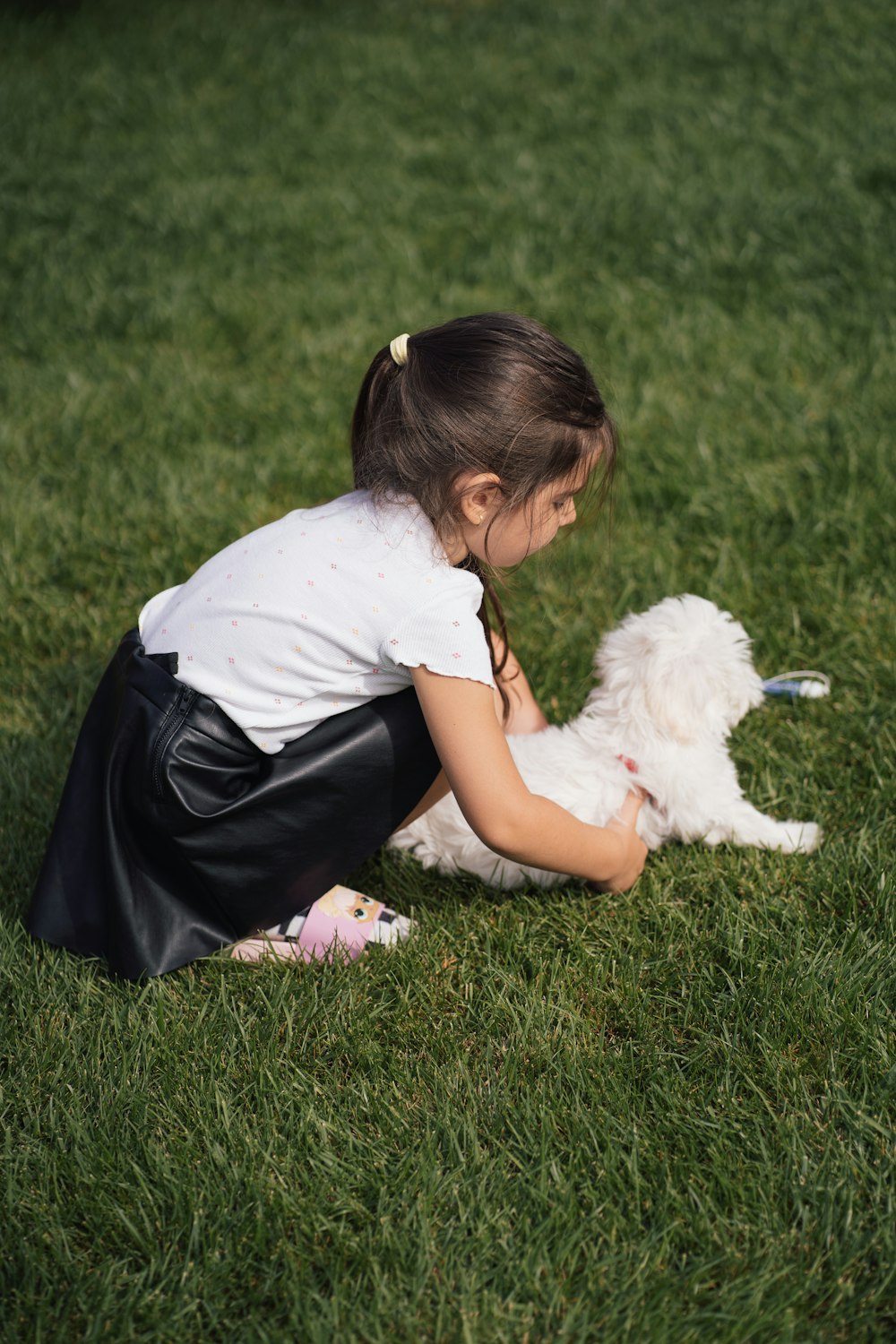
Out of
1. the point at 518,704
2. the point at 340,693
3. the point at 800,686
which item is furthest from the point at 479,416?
the point at 800,686

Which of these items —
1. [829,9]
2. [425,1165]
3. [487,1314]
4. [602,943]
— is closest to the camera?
[487,1314]

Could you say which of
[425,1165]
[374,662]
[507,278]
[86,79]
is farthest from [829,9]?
[425,1165]

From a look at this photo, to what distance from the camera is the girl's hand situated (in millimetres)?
2336

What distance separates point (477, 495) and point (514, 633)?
116 cm

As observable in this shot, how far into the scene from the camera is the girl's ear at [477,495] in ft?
6.70

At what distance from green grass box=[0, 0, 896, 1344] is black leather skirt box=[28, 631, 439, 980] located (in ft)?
0.37

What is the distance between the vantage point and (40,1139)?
1944 mm

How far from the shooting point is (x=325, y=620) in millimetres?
2074

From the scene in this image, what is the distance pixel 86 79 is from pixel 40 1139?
726cm

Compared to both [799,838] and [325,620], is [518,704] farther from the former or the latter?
[325,620]

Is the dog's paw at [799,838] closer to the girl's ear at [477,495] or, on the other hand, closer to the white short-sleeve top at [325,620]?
the white short-sleeve top at [325,620]

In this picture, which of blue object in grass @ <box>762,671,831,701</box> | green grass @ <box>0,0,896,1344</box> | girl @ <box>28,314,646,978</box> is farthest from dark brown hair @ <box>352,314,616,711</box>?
blue object in grass @ <box>762,671,831,701</box>

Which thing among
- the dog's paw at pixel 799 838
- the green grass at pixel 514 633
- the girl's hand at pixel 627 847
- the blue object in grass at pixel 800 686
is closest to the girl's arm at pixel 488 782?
the girl's hand at pixel 627 847

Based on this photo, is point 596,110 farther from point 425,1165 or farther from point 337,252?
point 425,1165
